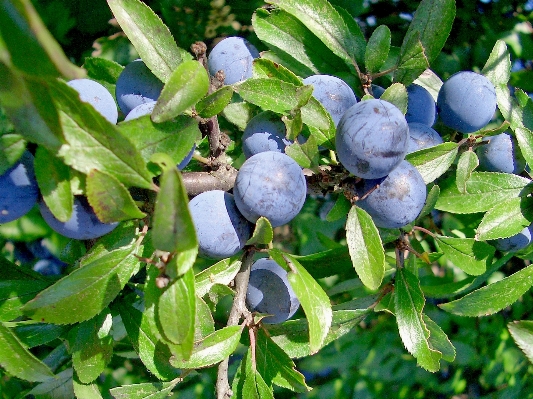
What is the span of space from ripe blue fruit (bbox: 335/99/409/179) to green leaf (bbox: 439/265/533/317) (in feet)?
1.43

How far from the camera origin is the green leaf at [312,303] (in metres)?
0.72

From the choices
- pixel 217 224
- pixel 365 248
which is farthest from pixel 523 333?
pixel 217 224

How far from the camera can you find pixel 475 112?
0.96m

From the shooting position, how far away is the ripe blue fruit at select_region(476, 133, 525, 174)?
3.36 ft

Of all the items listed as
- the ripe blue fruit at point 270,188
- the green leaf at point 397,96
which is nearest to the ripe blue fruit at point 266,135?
the ripe blue fruit at point 270,188

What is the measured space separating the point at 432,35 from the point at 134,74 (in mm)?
558

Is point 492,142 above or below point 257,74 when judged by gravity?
below

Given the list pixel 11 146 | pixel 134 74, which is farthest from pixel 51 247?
pixel 11 146

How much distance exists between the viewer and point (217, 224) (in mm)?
755

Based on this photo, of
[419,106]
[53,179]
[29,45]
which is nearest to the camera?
[29,45]

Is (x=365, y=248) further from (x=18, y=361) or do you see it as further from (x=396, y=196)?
(x=18, y=361)

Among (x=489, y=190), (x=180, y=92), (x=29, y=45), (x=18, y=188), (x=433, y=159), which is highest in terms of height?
(x=29, y=45)

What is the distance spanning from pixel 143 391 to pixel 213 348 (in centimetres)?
22

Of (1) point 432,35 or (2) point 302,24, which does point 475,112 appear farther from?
(2) point 302,24
